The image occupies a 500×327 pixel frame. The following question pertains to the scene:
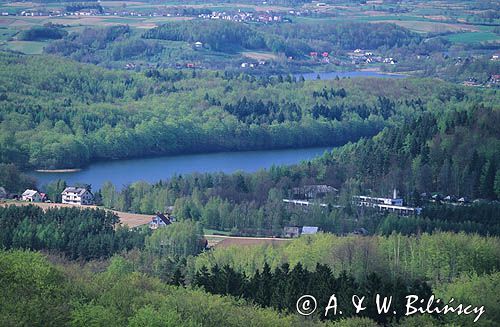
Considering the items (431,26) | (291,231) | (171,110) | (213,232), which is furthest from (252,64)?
(291,231)

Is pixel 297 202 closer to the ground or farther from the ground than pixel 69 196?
farther from the ground

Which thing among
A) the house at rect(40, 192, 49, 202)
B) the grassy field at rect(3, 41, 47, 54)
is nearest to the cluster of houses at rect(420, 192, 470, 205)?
the house at rect(40, 192, 49, 202)

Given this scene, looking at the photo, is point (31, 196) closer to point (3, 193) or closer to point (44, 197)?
point (44, 197)

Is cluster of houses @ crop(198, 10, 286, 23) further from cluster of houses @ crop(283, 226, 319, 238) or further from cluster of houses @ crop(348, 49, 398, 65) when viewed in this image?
cluster of houses @ crop(283, 226, 319, 238)

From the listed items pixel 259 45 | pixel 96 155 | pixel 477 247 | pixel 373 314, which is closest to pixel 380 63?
pixel 259 45

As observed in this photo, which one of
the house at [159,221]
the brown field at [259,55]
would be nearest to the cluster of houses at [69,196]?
the house at [159,221]
